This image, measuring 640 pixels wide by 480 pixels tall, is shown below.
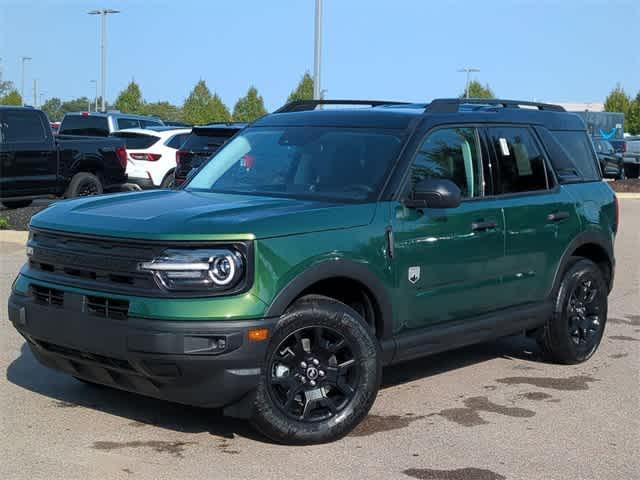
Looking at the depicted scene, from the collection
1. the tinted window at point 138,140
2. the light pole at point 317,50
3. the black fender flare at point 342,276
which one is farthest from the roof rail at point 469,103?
the light pole at point 317,50

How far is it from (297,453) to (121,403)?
1.40m

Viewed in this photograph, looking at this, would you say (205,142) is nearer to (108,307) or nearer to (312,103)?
(312,103)

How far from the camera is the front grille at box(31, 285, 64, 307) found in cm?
544

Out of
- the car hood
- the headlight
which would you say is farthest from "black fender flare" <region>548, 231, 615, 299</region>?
the headlight

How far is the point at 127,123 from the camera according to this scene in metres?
26.6

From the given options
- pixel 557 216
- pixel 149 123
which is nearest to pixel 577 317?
pixel 557 216

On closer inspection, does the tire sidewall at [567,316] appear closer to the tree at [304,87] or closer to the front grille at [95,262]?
the front grille at [95,262]

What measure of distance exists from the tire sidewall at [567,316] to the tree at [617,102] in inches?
3628

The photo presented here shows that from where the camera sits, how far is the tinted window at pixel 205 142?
17062 millimetres

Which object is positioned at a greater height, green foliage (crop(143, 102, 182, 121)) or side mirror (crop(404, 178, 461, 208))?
green foliage (crop(143, 102, 182, 121))

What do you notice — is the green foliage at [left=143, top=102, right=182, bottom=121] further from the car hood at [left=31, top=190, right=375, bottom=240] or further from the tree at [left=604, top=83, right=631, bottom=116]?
the car hood at [left=31, top=190, right=375, bottom=240]

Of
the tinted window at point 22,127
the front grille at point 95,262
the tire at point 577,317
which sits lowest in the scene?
the tire at point 577,317

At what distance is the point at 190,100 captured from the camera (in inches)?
2734

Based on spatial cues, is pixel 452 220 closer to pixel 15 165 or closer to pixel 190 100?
pixel 15 165
